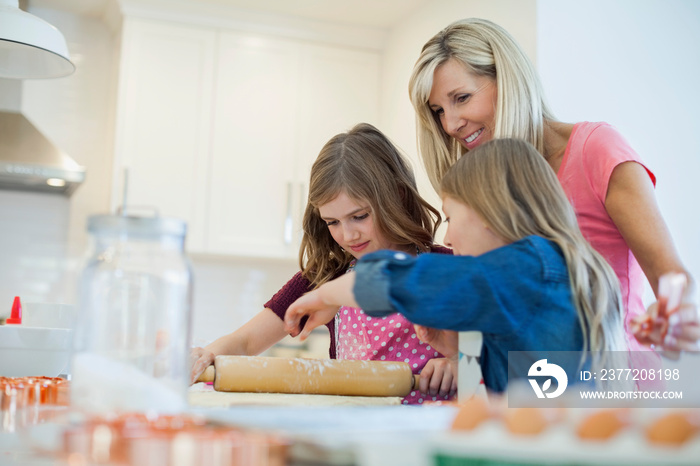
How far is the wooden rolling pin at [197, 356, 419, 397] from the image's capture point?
959 millimetres

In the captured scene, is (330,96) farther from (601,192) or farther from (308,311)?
(308,311)

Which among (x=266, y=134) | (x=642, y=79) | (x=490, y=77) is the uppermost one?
(x=642, y=79)

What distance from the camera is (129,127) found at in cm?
296

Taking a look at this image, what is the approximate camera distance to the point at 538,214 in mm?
875

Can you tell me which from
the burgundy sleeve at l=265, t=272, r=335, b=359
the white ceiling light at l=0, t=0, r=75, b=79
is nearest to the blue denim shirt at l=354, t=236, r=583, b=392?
the burgundy sleeve at l=265, t=272, r=335, b=359

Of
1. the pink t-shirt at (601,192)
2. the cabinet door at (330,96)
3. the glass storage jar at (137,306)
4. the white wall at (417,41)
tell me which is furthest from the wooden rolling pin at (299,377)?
the cabinet door at (330,96)

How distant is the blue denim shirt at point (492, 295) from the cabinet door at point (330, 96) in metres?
2.38

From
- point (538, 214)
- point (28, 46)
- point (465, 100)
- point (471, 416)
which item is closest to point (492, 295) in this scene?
point (538, 214)

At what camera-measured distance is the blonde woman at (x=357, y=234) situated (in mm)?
1422

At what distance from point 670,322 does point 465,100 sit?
85 cm

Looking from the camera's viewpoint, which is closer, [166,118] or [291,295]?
[291,295]

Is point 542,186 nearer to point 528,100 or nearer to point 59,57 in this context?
point 528,100

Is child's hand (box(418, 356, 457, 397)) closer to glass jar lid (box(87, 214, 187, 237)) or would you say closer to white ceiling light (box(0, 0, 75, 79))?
glass jar lid (box(87, 214, 187, 237))

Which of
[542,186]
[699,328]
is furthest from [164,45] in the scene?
[699,328]
